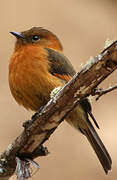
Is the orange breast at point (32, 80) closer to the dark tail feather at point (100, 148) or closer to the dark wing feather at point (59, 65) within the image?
the dark wing feather at point (59, 65)

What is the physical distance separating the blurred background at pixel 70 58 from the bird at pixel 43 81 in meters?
1.43

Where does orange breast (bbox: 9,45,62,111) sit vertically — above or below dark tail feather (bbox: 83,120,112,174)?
above

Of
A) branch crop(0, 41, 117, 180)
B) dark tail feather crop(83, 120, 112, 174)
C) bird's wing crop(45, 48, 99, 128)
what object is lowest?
dark tail feather crop(83, 120, 112, 174)

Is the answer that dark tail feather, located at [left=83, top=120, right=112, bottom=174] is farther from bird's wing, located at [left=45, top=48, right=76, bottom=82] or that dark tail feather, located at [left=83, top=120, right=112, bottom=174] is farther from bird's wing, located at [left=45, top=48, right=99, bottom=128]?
bird's wing, located at [left=45, top=48, right=76, bottom=82]

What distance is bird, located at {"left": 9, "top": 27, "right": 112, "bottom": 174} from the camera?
5426 mm

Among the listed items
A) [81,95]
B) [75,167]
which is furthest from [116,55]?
[75,167]

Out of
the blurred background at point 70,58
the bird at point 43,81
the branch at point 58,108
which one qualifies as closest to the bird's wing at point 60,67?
the bird at point 43,81

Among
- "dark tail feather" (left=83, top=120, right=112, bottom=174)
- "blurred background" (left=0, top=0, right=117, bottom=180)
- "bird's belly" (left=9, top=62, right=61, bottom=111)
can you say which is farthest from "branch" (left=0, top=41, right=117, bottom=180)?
"blurred background" (left=0, top=0, right=117, bottom=180)

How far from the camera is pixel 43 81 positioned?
5410 mm

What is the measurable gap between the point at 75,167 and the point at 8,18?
2273mm

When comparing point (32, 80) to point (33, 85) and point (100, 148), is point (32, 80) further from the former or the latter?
point (100, 148)

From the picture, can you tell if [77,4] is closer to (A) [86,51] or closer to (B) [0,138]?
(A) [86,51]

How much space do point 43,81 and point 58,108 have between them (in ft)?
2.69

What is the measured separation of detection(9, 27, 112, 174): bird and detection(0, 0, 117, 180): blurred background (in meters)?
1.43
